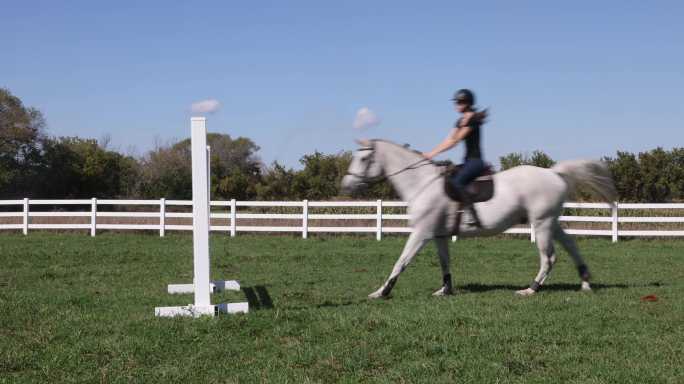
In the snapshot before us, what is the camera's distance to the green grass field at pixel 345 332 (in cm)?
500

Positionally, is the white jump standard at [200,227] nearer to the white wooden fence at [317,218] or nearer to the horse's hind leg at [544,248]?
the horse's hind leg at [544,248]

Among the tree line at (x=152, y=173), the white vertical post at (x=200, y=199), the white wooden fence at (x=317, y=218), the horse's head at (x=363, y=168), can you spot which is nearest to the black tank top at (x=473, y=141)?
the horse's head at (x=363, y=168)

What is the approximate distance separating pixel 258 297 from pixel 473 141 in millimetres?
3266

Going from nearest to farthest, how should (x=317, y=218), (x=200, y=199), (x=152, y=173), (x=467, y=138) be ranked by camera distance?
1. (x=200, y=199)
2. (x=467, y=138)
3. (x=317, y=218)
4. (x=152, y=173)

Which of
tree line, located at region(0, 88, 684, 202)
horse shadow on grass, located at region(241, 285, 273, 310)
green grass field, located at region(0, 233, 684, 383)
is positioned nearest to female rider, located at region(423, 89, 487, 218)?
green grass field, located at region(0, 233, 684, 383)

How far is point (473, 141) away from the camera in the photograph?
7953 mm

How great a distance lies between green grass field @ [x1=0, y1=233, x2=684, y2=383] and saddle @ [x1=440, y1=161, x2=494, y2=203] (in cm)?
121

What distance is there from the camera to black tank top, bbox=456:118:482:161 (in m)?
7.86

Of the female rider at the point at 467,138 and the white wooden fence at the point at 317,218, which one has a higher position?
the female rider at the point at 467,138

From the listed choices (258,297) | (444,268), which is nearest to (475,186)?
(444,268)

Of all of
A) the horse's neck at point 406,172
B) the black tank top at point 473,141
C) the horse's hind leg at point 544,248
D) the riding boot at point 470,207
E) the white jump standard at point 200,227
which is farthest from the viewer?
the horse's hind leg at point 544,248

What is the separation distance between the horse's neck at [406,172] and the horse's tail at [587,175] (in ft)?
5.98

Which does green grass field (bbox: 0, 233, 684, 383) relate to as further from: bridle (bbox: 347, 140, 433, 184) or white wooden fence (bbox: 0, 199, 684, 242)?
white wooden fence (bbox: 0, 199, 684, 242)

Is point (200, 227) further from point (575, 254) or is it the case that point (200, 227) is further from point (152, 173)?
point (152, 173)
